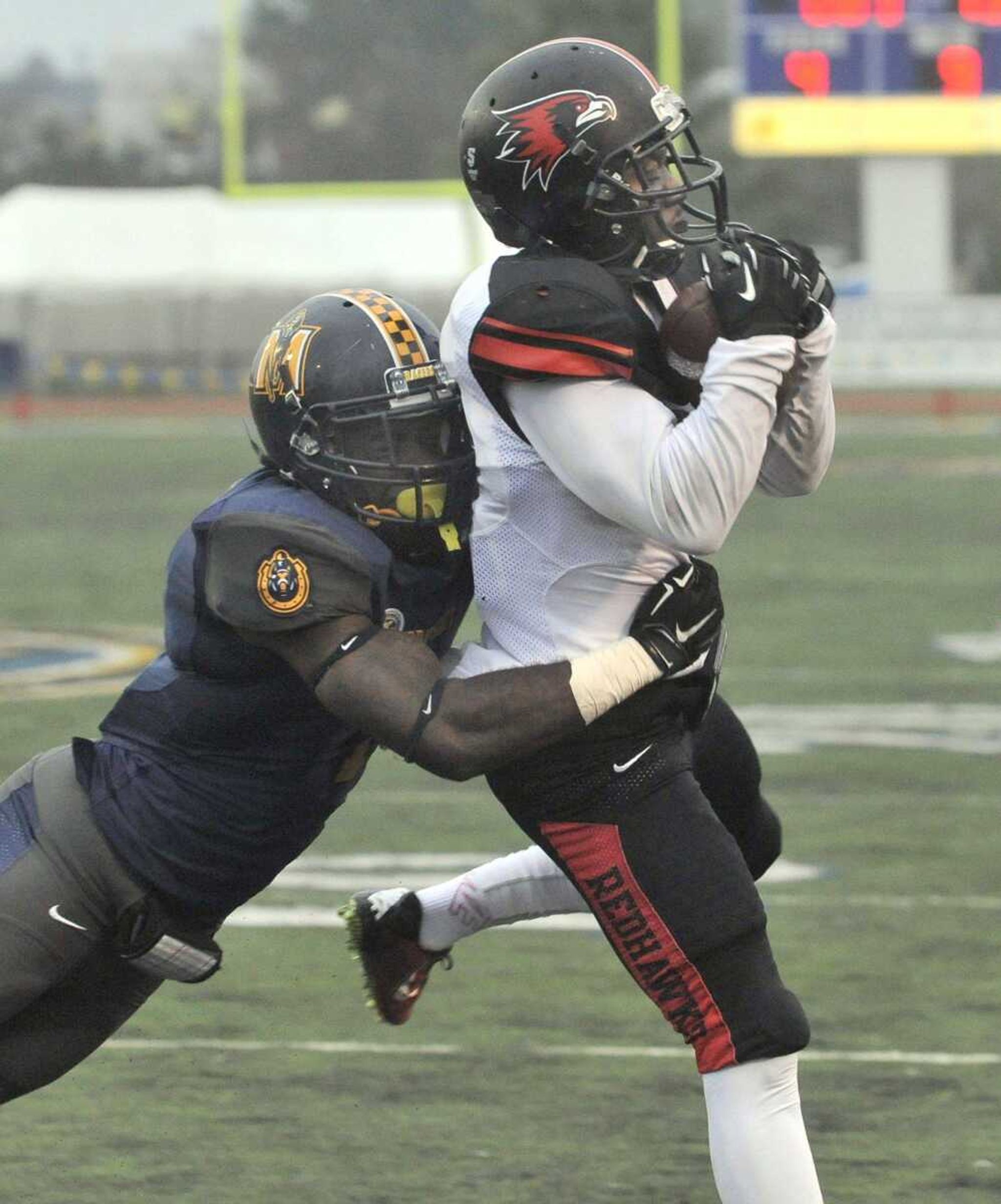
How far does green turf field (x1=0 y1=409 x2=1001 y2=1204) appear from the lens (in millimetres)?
4125

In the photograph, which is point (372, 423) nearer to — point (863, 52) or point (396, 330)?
point (396, 330)

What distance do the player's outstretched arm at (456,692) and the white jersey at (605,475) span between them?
108 mm

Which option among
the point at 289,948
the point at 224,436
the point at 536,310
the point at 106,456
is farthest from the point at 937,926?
the point at 224,436

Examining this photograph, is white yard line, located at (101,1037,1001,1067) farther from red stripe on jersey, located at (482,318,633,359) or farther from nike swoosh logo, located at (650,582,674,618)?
red stripe on jersey, located at (482,318,633,359)

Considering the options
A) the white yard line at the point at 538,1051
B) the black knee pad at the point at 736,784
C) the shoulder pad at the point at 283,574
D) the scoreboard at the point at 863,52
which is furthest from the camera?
the scoreboard at the point at 863,52

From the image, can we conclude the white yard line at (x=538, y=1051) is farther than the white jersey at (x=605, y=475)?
Yes

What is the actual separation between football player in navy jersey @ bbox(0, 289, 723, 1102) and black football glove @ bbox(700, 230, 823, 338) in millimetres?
387

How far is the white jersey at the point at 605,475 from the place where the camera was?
10.3ft

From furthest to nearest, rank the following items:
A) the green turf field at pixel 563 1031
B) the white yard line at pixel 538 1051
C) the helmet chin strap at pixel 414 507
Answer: the white yard line at pixel 538 1051 < the green turf field at pixel 563 1031 < the helmet chin strap at pixel 414 507

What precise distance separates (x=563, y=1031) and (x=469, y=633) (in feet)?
18.3

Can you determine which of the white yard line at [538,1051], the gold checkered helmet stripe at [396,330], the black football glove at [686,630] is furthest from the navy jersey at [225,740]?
the white yard line at [538,1051]

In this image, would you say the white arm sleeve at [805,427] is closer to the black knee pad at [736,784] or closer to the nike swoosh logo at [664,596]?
the nike swoosh logo at [664,596]

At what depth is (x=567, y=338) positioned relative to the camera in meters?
3.17

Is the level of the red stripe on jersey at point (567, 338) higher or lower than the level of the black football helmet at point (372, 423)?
higher
